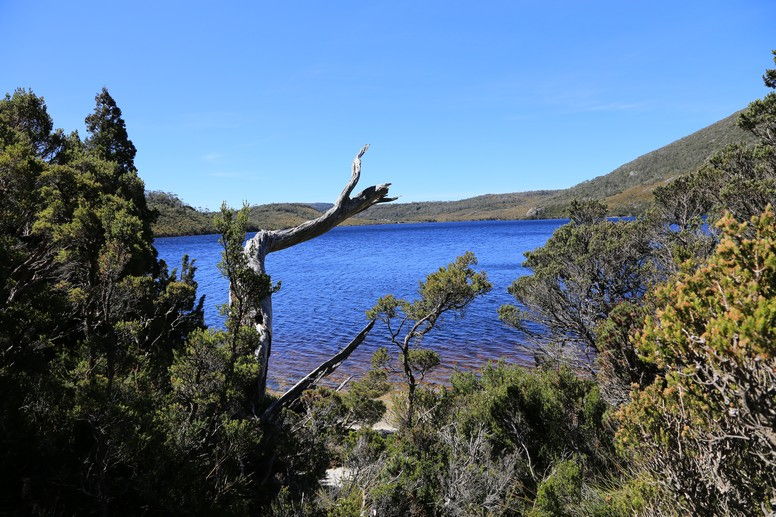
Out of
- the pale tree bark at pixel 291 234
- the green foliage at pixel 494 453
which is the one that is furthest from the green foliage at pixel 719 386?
the pale tree bark at pixel 291 234

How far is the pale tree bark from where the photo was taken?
7.91 meters

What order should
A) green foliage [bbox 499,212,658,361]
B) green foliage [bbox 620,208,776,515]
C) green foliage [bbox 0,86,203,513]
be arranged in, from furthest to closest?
green foliage [bbox 499,212,658,361] < green foliage [bbox 0,86,203,513] < green foliage [bbox 620,208,776,515]

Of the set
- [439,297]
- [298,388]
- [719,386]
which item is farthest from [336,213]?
[719,386]

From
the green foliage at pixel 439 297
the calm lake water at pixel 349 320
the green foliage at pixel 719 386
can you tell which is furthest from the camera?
the calm lake water at pixel 349 320

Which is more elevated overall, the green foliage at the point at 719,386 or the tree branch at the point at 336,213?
the tree branch at the point at 336,213

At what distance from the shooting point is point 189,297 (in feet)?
40.8

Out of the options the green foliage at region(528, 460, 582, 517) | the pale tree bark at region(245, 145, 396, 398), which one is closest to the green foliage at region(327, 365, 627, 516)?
the green foliage at region(528, 460, 582, 517)

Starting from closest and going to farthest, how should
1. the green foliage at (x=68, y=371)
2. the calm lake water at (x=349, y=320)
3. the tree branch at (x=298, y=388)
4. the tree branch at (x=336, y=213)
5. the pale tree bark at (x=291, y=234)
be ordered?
the green foliage at (x=68, y=371), the pale tree bark at (x=291, y=234), the tree branch at (x=298, y=388), the tree branch at (x=336, y=213), the calm lake water at (x=349, y=320)

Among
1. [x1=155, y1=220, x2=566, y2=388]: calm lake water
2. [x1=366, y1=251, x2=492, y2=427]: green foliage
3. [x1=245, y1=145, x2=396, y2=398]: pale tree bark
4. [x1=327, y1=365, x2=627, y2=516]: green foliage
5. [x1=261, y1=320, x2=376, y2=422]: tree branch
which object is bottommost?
[x1=155, y1=220, x2=566, y2=388]: calm lake water

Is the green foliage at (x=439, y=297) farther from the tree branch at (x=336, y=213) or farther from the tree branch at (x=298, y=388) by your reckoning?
the tree branch at (x=336, y=213)

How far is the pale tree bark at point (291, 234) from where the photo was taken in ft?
25.9

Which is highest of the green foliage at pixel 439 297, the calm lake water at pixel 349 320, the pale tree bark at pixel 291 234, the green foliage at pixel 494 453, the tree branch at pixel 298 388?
the pale tree bark at pixel 291 234

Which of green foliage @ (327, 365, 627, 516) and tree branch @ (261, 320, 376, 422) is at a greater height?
tree branch @ (261, 320, 376, 422)

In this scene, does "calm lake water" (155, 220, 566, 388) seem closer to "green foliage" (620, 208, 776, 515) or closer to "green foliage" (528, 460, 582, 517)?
"green foliage" (528, 460, 582, 517)
